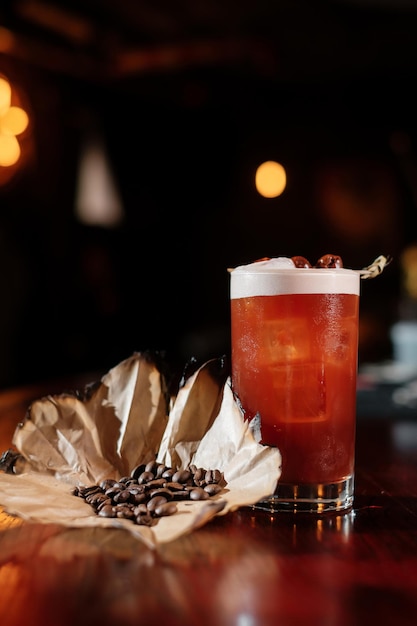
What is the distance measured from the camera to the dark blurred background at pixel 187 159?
603 centimetres

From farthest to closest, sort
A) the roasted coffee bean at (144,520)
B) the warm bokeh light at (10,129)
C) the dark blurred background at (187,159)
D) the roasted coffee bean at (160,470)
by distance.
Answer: the dark blurred background at (187,159) → the warm bokeh light at (10,129) → the roasted coffee bean at (160,470) → the roasted coffee bean at (144,520)

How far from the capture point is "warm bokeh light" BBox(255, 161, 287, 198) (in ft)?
3.66

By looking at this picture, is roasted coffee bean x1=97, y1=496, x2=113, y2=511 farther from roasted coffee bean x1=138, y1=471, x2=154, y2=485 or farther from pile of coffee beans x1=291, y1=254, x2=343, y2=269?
pile of coffee beans x1=291, y1=254, x2=343, y2=269

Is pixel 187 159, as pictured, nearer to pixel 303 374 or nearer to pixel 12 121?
pixel 12 121

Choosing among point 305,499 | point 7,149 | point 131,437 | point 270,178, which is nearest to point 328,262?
point 270,178

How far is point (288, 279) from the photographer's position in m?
1.04

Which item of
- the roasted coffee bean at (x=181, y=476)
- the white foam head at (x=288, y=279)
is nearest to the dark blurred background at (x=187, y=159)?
the white foam head at (x=288, y=279)

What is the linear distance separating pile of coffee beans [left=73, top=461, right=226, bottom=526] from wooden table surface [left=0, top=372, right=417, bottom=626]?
0.04 meters

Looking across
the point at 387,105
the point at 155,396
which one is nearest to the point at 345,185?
the point at 387,105

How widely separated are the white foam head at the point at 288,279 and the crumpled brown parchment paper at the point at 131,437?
0.16m

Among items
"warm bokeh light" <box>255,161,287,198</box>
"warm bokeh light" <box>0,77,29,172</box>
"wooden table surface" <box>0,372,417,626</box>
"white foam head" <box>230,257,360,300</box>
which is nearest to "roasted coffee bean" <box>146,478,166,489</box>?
"wooden table surface" <box>0,372,417,626</box>

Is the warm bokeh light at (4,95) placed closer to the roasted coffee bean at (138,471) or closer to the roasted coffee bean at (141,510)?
the roasted coffee bean at (138,471)

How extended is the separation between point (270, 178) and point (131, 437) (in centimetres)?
50

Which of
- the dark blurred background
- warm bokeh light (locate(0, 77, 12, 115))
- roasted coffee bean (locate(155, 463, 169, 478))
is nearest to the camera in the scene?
roasted coffee bean (locate(155, 463, 169, 478))
